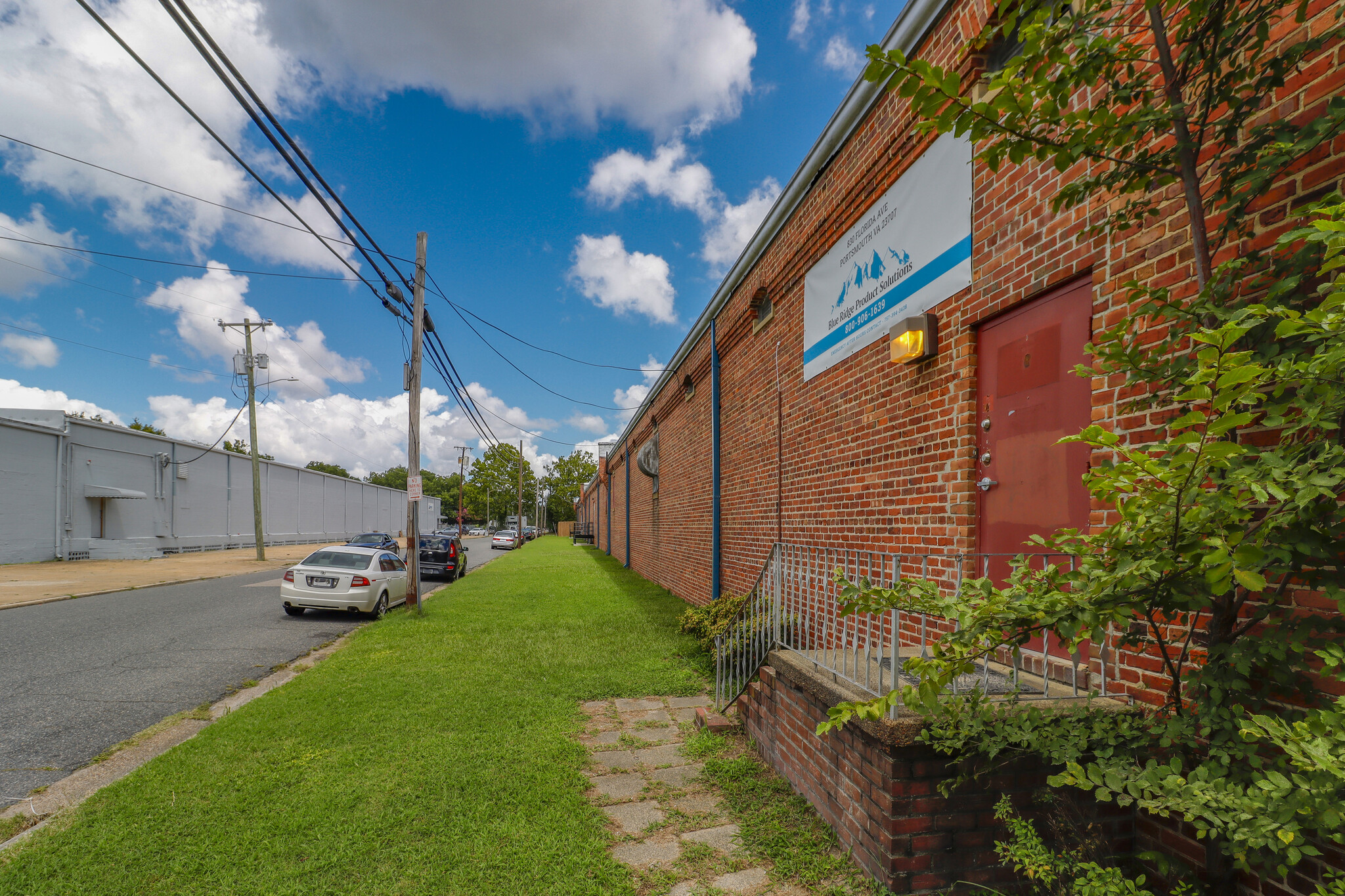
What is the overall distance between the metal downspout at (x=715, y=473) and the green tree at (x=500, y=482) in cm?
5873

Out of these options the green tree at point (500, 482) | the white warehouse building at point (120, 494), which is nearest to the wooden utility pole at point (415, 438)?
the white warehouse building at point (120, 494)

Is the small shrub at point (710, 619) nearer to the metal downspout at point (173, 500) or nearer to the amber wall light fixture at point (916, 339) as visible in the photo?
the amber wall light fixture at point (916, 339)

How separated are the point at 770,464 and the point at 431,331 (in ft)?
29.2

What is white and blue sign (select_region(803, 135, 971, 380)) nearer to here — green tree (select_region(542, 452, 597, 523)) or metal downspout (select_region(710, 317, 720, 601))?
metal downspout (select_region(710, 317, 720, 601))

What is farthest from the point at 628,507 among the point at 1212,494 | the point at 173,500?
the point at 173,500

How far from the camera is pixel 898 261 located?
4867 mm

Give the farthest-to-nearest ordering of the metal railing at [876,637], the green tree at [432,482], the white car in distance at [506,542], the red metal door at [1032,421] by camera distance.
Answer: the green tree at [432,482] < the white car in distance at [506,542] < the red metal door at [1032,421] < the metal railing at [876,637]

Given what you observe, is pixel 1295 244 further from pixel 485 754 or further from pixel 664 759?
pixel 485 754

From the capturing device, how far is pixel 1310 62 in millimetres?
2178

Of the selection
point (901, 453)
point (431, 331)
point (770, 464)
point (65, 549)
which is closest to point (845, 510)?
point (901, 453)

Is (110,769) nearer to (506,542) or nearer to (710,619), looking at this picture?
(710,619)

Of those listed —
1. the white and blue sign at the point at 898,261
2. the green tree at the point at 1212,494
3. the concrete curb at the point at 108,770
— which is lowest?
the concrete curb at the point at 108,770

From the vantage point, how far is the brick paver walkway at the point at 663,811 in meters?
3.00

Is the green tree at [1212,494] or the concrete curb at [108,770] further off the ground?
the green tree at [1212,494]
